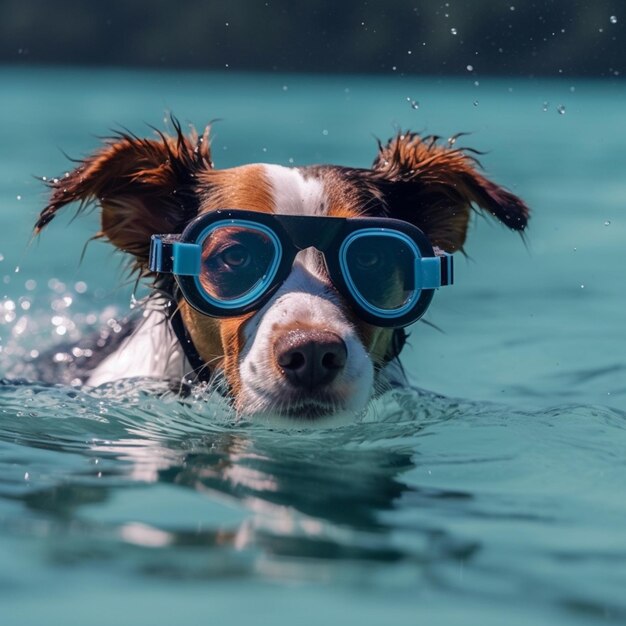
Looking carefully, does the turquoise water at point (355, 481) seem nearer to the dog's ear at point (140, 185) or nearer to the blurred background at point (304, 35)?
the dog's ear at point (140, 185)

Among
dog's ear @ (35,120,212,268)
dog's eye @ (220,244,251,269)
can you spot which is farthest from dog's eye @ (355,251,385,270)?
dog's ear @ (35,120,212,268)

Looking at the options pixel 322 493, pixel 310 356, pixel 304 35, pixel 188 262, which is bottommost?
pixel 322 493

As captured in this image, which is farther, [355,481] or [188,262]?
[188,262]

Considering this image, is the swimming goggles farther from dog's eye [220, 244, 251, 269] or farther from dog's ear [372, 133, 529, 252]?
dog's ear [372, 133, 529, 252]

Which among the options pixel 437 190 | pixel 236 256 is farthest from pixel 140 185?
pixel 437 190

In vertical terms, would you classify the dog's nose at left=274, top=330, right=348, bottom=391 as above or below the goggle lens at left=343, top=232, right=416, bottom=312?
below

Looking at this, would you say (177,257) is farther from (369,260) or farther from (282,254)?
(369,260)

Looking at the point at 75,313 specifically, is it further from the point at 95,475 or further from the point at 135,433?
the point at 95,475

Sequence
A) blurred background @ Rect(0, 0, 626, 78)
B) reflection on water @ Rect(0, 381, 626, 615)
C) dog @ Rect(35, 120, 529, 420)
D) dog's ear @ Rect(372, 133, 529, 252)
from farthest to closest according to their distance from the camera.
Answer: blurred background @ Rect(0, 0, 626, 78) < dog's ear @ Rect(372, 133, 529, 252) < dog @ Rect(35, 120, 529, 420) < reflection on water @ Rect(0, 381, 626, 615)
